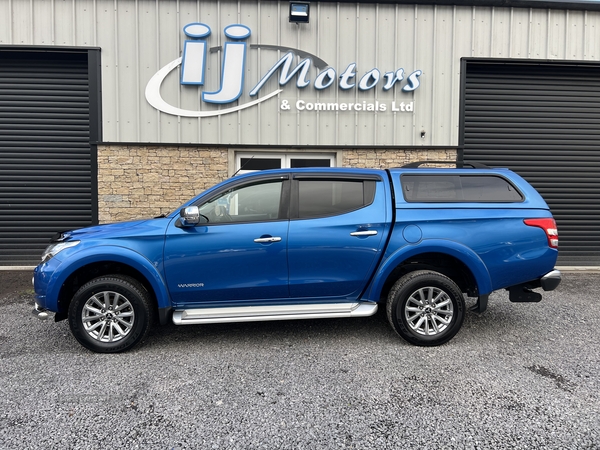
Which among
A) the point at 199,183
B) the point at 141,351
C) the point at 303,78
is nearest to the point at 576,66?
the point at 303,78

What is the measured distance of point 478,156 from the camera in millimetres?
8055

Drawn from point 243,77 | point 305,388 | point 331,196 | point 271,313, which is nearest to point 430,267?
point 331,196

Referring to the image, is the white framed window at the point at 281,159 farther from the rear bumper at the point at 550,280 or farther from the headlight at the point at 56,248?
the rear bumper at the point at 550,280

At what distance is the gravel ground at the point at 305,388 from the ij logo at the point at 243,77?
4680 millimetres

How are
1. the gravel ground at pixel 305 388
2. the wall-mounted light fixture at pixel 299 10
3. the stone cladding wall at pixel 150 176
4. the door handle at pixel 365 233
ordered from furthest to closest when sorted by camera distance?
1. the stone cladding wall at pixel 150 176
2. the wall-mounted light fixture at pixel 299 10
3. the door handle at pixel 365 233
4. the gravel ground at pixel 305 388

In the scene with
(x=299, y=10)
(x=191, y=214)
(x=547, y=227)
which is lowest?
(x=547, y=227)

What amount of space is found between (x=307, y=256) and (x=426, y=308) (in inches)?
51.7

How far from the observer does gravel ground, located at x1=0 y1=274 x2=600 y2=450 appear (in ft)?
7.93

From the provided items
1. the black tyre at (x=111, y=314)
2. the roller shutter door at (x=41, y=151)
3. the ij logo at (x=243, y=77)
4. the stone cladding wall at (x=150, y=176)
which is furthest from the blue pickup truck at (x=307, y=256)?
the roller shutter door at (x=41, y=151)

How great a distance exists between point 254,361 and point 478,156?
6855 mm

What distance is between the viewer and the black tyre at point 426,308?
12.2 ft

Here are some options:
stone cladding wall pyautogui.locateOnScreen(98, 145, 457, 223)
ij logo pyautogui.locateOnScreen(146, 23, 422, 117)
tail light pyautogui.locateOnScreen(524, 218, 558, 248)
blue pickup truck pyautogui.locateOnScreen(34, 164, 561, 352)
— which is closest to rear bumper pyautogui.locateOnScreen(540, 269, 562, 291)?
blue pickup truck pyautogui.locateOnScreen(34, 164, 561, 352)

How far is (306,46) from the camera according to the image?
7.45 meters

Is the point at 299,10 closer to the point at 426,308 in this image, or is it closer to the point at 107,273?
the point at 107,273
